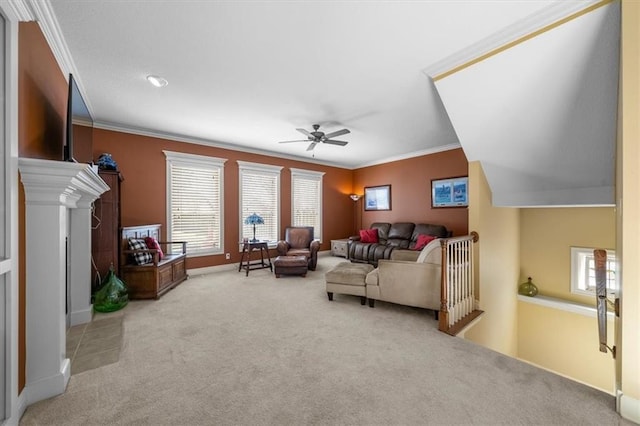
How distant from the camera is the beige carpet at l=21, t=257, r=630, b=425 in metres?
1.56

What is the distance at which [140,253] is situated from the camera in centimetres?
362

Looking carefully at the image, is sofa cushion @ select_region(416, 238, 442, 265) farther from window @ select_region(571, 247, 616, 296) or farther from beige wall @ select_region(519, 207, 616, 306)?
window @ select_region(571, 247, 616, 296)

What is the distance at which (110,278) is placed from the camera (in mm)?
3273

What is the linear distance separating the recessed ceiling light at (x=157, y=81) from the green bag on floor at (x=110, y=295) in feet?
7.78

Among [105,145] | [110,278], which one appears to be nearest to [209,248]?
[110,278]

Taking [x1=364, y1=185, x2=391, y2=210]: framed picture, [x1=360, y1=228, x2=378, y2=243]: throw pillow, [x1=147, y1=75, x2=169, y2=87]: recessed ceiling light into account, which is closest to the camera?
[x1=147, y1=75, x2=169, y2=87]: recessed ceiling light

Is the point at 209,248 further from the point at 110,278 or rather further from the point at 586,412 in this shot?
the point at 586,412

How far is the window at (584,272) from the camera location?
3.80 meters

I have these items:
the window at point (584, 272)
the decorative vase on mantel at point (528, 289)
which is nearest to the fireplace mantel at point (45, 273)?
the decorative vase on mantel at point (528, 289)

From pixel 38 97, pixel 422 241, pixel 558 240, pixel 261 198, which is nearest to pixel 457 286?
pixel 422 241

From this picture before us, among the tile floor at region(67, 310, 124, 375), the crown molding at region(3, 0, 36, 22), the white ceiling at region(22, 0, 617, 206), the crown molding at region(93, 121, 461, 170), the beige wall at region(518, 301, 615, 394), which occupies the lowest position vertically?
the beige wall at region(518, 301, 615, 394)

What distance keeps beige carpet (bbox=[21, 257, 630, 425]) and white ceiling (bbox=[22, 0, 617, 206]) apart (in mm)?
2326

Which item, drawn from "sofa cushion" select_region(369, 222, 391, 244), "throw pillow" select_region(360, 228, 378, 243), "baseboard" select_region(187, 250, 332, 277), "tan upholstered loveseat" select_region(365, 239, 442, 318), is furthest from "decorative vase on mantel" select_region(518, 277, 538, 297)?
"baseboard" select_region(187, 250, 332, 277)

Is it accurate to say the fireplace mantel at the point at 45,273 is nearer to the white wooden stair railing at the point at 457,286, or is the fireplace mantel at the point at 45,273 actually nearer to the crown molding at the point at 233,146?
the crown molding at the point at 233,146
